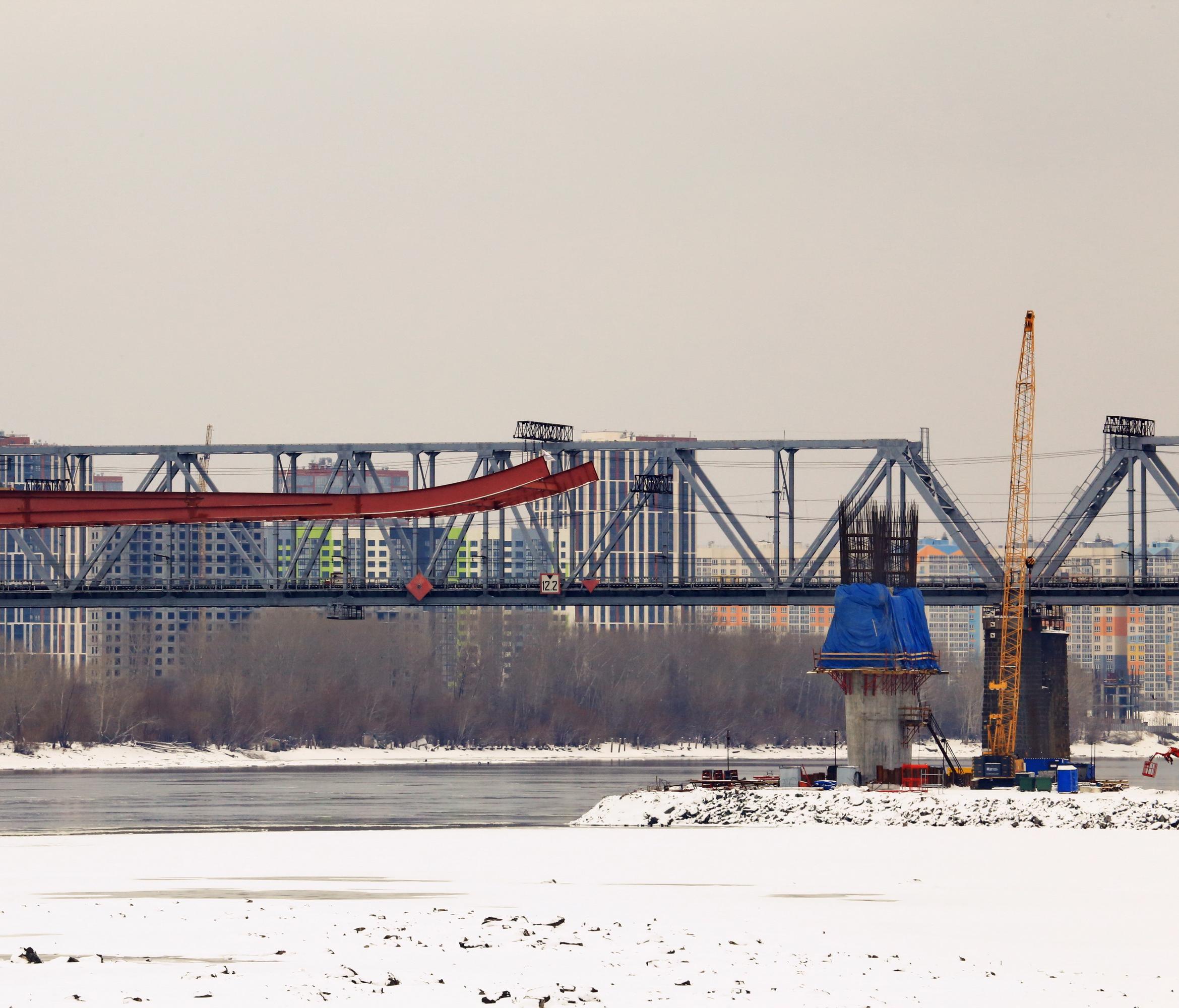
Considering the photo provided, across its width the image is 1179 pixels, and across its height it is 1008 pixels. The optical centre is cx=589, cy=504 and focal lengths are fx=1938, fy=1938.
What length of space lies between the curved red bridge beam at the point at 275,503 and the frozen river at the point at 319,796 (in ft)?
70.3

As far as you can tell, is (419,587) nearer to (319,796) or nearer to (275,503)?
(319,796)

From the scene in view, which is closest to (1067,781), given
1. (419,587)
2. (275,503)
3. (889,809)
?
(889,809)

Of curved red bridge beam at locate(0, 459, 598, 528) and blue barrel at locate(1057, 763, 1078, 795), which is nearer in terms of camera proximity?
curved red bridge beam at locate(0, 459, 598, 528)

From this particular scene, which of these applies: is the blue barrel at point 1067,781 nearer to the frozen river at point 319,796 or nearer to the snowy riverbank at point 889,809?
the snowy riverbank at point 889,809

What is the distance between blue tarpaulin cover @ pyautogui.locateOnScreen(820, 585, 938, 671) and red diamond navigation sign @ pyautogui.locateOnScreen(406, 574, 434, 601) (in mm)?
31380

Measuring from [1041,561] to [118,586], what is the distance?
65.3m

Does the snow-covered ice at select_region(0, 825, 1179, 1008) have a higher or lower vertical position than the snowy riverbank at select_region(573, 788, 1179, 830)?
higher

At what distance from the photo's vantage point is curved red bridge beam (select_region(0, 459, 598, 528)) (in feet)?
211

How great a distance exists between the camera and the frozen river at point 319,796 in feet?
300

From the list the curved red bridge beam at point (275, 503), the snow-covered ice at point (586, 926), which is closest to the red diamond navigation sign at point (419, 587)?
the curved red bridge beam at point (275, 503)

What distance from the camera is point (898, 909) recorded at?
44781mm

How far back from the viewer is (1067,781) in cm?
9781

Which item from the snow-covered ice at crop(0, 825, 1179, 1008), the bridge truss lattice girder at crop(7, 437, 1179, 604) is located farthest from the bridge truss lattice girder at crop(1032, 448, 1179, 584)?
the snow-covered ice at crop(0, 825, 1179, 1008)

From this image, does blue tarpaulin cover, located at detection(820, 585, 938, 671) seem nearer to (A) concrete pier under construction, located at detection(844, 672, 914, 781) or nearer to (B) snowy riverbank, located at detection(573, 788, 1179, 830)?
(A) concrete pier under construction, located at detection(844, 672, 914, 781)
